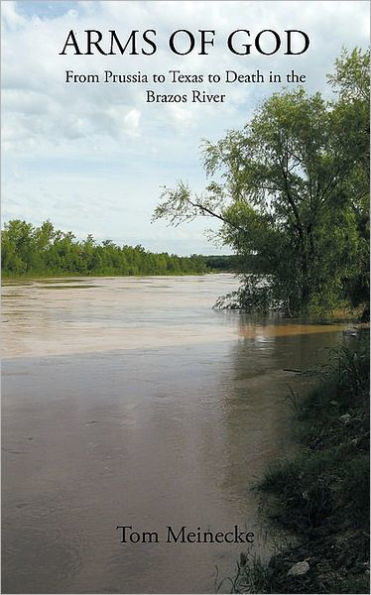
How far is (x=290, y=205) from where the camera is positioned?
20.6m

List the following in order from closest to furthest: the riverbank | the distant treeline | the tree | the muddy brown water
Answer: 1. the riverbank
2. the muddy brown water
3. the tree
4. the distant treeline

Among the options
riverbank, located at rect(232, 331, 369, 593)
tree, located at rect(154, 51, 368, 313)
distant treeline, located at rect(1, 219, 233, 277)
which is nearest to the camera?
riverbank, located at rect(232, 331, 369, 593)

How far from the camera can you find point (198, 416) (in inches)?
320

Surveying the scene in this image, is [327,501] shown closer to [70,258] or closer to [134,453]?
[134,453]

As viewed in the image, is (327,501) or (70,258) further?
(70,258)

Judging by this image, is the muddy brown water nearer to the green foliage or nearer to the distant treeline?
the green foliage

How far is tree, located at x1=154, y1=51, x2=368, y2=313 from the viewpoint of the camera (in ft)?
61.6

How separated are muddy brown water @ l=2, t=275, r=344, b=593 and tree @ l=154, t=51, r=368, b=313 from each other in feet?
17.0

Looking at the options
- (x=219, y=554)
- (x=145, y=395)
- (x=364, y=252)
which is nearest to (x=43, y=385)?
(x=145, y=395)

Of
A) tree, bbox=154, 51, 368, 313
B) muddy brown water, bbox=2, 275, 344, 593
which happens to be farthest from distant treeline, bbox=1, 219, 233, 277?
muddy brown water, bbox=2, 275, 344, 593

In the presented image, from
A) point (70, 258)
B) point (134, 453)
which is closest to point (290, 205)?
point (134, 453)

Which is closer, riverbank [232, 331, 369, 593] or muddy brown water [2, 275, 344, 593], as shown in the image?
riverbank [232, 331, 369, 593]

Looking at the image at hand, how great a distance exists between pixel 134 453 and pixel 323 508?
2.25 meters

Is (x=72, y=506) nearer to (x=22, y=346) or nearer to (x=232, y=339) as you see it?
(x=22, y=346)
